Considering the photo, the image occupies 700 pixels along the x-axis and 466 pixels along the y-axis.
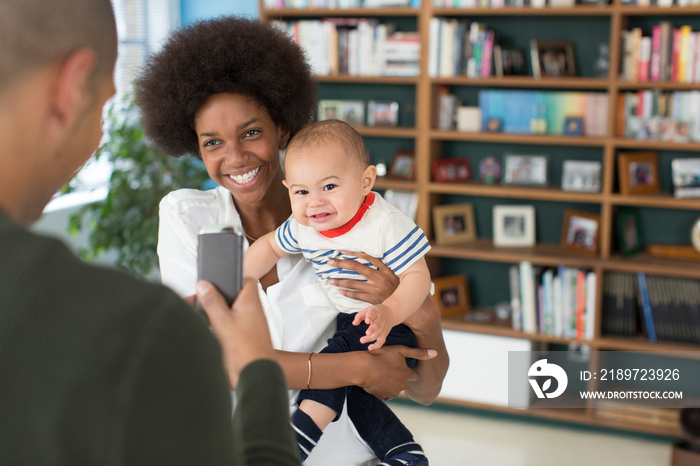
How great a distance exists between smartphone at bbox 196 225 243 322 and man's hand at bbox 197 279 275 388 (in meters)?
0.01

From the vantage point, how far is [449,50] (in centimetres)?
374

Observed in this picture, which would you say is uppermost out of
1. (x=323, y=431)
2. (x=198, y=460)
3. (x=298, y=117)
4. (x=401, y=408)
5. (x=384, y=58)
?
(x=384, y=58)

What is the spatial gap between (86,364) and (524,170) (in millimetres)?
3574

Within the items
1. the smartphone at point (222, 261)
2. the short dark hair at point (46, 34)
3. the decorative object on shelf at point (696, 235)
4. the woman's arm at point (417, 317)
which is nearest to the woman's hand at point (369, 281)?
the woman's arm at point (417, 317)

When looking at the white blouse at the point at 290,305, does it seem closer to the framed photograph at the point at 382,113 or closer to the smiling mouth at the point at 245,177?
the smiling mouth at the point at 245,177

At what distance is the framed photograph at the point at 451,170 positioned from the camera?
3939mm

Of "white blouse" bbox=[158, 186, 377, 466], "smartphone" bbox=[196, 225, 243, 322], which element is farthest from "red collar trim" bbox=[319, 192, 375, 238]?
"smartphone" bbox=[196, 225, 243, 322]

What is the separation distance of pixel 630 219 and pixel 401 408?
1.71 meters

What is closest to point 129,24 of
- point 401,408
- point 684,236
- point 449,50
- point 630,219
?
point 449,50

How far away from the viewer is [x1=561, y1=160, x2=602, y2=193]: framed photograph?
3.71 metres

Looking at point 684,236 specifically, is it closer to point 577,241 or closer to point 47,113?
point 577,241

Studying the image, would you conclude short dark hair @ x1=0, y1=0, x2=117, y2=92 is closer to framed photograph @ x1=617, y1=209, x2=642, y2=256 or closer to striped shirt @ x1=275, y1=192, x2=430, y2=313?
striped shirt @ x1=275, y1=192, x2=430, y2=313

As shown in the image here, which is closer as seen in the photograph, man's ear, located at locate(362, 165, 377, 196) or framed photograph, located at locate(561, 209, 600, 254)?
man's ear, located at locate(362, 165, 377, 196)

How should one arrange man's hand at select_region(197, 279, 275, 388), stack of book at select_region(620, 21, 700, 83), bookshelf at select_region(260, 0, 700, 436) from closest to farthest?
man's hand at select_region(197, 279, 275, 388) → stack of book at select_region(620, 21, 700, 83) → bookshelf at select_region(260, 0, 700, 436)
